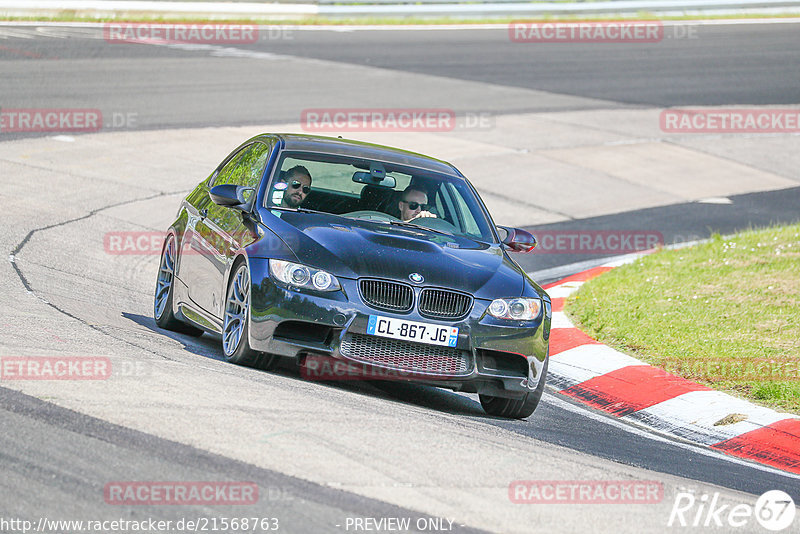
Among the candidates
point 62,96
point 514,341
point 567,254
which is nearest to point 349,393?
point 514,341

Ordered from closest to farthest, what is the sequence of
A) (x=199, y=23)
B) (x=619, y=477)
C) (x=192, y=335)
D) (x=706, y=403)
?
(x=619, y=477)
(x=706, y=403)
(x=192, y=335)
(x=199, y=23)

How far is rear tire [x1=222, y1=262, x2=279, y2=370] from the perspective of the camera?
23.6ft

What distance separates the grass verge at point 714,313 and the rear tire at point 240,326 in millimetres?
3432

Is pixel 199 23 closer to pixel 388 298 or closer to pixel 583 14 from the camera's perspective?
pixel 583 14

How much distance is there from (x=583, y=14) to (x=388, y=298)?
91.9ft

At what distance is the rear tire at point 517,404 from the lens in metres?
7.44

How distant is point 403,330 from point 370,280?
1.18 ft

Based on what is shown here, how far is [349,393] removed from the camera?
6930 mm

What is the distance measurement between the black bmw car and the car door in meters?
0.02

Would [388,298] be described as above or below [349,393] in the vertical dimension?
above
